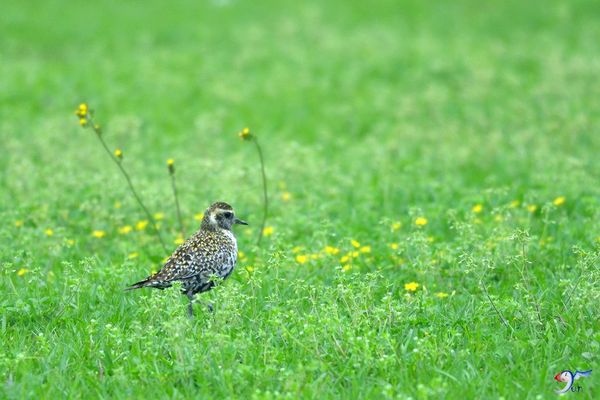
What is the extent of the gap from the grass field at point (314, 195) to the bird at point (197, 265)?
179mm

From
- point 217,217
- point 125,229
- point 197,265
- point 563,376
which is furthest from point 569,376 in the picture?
point 125,229

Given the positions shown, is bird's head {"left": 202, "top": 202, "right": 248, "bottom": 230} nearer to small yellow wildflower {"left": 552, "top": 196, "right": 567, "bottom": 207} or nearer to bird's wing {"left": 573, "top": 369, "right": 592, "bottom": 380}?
bird's wing {"left": 573, "top": 369, "right": 592, "bottom": 380}

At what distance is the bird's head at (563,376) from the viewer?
632cm

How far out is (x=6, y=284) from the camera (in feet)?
27.1

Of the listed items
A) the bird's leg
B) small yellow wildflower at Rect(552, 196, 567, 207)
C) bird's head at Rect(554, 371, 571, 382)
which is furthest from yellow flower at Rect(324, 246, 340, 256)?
bird's head at Rect(554, 371, 571, 382)

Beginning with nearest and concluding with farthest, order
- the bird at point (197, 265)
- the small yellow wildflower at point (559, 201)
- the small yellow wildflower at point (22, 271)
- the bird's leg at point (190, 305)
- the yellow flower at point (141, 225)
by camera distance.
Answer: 1. the bird at point (197, 265)
2. the bird's leg at point (190, 305)
3. the small yellow wildflower at point (22, 271)
4. the yellow flower at point (141, 225)
5. the small yellow wildflower at point (559, 201)

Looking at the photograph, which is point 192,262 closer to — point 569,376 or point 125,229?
point 125,229

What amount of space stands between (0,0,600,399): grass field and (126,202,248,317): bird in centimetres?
18

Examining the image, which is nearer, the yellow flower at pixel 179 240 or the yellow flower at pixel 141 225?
the yellow flower at pixel 179 240

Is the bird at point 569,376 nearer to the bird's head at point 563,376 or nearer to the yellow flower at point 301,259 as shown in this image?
the bird's head at point 563,376

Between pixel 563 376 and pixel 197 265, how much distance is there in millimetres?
2977

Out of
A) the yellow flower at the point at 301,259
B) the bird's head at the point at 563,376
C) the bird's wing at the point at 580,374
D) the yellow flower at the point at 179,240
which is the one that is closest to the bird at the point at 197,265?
the yellow flower at the point at 301,259

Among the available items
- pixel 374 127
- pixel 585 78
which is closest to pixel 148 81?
pixel 374 127

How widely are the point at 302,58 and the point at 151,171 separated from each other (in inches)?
320
